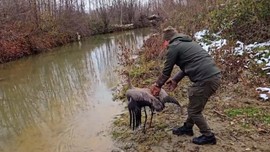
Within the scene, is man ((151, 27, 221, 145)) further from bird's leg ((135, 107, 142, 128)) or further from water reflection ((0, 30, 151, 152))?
water reflection ((0, 30, 151, 152))

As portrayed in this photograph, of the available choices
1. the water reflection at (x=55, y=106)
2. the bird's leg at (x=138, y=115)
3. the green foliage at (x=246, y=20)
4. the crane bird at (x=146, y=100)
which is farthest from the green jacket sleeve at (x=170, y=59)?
the green foliage at (x=246, y=20)

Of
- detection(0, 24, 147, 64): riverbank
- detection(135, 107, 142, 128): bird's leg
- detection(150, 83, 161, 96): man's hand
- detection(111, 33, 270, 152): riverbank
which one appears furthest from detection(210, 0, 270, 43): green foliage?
detection(0, 24, 147, 64): riverbank

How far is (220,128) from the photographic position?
523 cm

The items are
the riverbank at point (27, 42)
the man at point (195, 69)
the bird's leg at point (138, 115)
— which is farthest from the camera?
the riverbank at point (27, 42)

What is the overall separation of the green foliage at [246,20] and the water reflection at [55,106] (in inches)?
182

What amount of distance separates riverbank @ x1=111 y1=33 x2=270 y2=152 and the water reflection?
918 mm

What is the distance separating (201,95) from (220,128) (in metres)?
1.10

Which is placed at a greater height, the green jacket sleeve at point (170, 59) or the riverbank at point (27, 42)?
the green jacket sleeve at point (170, 59)

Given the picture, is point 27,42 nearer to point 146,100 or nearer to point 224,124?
point 146,100

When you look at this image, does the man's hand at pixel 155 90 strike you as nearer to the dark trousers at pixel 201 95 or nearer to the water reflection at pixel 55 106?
the dark trousers at pixel 201 95

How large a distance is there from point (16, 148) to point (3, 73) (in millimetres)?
10198

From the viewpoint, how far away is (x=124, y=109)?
7.50 meters

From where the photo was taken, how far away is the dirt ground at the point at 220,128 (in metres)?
4.68

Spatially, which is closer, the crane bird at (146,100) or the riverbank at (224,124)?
the riverbank at (224,124)
